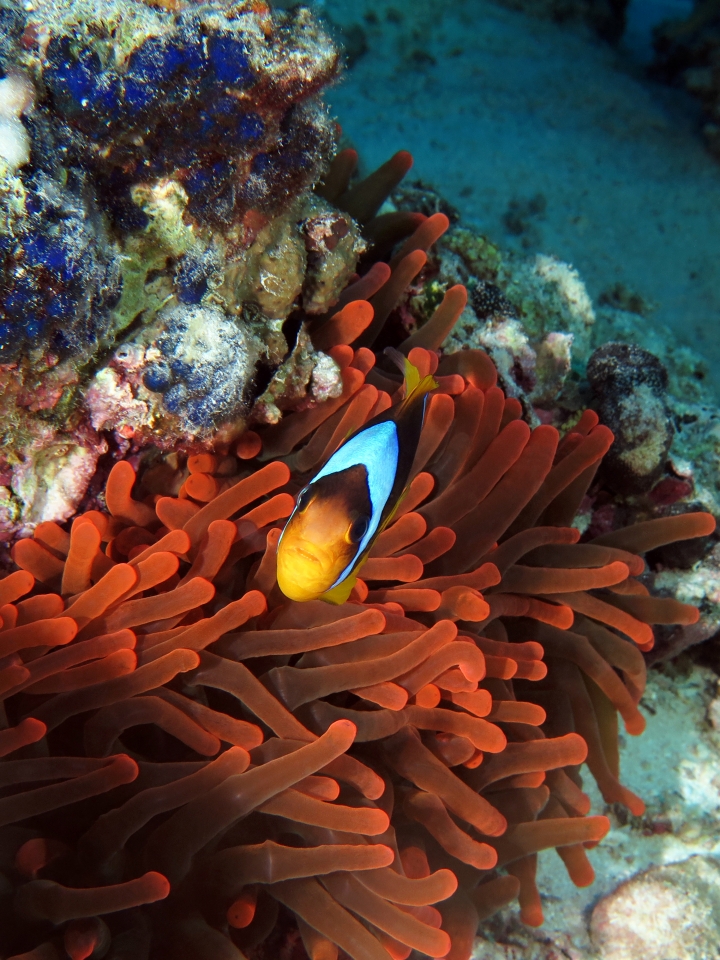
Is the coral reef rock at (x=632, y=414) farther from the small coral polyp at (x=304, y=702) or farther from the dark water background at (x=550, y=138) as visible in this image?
the dark water background at (x=550, y=138)

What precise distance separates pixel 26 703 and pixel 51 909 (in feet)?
1.43

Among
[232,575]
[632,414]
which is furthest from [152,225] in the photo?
[632,414]

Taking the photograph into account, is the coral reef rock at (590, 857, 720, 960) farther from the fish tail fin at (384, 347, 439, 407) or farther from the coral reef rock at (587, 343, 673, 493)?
the fish tail fin at (384, 347, 439, 407)

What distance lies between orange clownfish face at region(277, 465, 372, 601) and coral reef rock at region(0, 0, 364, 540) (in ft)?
1.57

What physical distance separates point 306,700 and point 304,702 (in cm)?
1

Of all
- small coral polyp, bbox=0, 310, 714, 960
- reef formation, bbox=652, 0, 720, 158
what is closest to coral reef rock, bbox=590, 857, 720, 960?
small coral polyp, bbox=0, 310, 714, 960

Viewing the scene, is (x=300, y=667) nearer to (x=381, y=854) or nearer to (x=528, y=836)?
(x=381, y=854)

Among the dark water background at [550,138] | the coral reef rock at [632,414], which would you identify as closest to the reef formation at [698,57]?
the dark water background at [550,138]

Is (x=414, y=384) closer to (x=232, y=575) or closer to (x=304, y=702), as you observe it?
(x=232, y=575)

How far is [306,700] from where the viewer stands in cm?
168

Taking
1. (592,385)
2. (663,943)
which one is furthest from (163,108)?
(663,943)

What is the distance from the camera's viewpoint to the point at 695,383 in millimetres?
4219

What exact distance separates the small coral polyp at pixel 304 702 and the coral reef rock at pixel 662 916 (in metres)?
0.37

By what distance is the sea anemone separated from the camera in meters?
1.52
